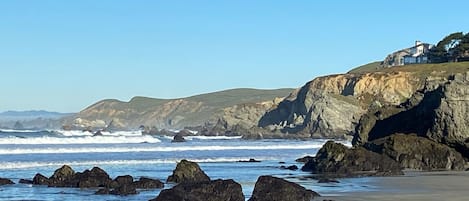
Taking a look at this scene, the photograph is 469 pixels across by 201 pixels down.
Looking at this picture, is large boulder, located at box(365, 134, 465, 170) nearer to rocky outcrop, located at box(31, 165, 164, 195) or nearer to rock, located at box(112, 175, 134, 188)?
rocky outcrop, located at box(31, 165, 164, 195)

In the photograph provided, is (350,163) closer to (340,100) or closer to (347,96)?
(340,100)

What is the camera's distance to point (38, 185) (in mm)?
24344

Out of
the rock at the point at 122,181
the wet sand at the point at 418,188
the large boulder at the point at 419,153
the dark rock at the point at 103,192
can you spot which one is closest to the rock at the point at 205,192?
the wet sand at the point at 418,188

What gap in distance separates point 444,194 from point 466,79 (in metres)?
16.9

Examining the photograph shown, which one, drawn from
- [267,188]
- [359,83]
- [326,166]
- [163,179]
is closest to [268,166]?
[326,166]

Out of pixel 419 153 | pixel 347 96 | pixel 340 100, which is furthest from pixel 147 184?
pixel 347 96

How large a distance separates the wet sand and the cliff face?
56.0 m

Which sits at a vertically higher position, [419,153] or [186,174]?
[419,153]

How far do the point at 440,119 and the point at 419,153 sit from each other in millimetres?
2345

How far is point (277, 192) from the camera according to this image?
18.9 m

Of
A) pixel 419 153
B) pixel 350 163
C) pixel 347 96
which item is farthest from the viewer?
pixel 347 96

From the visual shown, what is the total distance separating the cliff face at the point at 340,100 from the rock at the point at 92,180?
60.0m

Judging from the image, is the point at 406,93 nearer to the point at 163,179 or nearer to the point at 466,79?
the point at 466,79

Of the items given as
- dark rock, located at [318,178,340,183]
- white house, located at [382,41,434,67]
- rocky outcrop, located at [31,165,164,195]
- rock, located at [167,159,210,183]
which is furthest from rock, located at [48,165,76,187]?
white house, located at [382,41,434,67]
